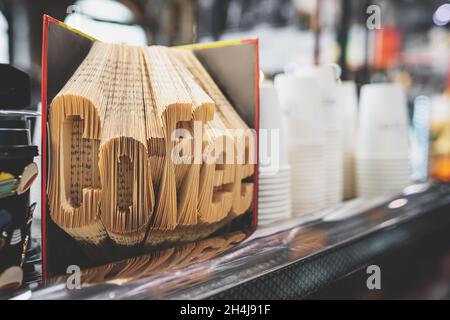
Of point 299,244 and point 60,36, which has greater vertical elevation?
point 60,36

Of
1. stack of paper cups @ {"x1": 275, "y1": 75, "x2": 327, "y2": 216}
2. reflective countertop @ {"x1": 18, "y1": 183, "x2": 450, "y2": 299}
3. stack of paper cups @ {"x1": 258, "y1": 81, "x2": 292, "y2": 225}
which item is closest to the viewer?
reflective countertop @ {"x1": 18, "y1": 183, "x2": 450, "y2": 299}

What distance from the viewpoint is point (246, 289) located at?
25.1 inches

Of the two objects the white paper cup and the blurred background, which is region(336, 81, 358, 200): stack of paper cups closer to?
the white paper cup

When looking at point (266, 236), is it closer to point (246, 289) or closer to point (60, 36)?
point (246, 289)

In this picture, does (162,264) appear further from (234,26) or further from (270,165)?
(234,26)

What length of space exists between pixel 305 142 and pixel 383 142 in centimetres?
46

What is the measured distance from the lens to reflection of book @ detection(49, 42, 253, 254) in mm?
637

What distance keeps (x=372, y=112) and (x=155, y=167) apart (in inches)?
42.1

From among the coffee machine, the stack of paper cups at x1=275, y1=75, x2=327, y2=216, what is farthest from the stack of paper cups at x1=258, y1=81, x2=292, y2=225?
the coffee machine

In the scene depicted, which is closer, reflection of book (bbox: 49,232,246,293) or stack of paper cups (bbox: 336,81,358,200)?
reflection of book (bbox: 49,232,246,293)

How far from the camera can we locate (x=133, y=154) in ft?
2.10

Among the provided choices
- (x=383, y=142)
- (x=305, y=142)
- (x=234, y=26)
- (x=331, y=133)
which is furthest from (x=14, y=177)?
(x=234, y=26)

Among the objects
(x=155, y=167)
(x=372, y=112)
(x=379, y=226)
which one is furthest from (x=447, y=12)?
(x=155, y=167)

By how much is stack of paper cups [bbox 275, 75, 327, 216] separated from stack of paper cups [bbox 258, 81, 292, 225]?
181 millimetres
